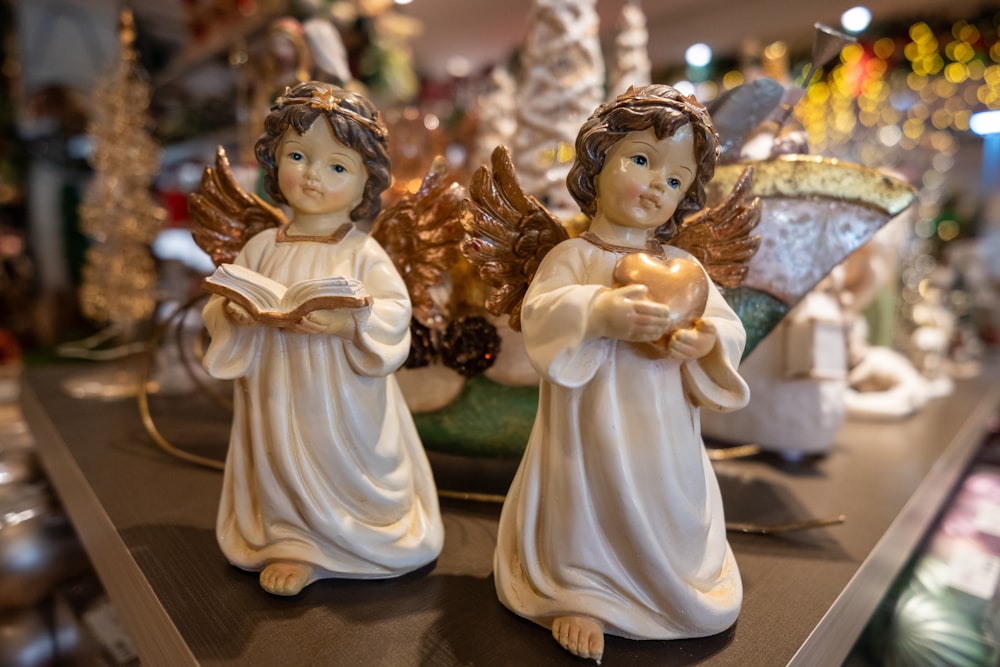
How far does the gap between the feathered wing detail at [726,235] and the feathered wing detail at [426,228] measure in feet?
1.21

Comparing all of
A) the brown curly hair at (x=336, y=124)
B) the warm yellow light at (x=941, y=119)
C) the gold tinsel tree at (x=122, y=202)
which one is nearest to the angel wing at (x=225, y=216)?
the brown curly hair at (x=336, y=124)

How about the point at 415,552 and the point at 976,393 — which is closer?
the point at 415,552

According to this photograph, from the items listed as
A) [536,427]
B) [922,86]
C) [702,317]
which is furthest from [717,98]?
[922,86]

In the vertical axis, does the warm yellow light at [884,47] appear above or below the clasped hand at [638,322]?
above

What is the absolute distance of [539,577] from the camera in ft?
2.53

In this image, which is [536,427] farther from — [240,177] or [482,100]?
[482,100]

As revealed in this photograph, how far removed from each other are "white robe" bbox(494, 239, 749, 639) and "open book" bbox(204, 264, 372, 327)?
24 cm

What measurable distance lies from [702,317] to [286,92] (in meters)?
0.68

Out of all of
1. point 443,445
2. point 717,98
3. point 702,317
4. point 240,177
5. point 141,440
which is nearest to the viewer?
point 702,317

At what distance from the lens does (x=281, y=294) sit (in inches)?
31.4

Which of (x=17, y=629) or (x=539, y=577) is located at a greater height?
(x=539, y=577)

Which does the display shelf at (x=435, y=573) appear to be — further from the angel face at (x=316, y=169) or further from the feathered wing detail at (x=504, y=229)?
the angel face at (x=316, y=169)

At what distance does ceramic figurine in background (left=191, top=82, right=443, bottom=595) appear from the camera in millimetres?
832

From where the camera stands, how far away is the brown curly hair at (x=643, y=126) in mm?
709
